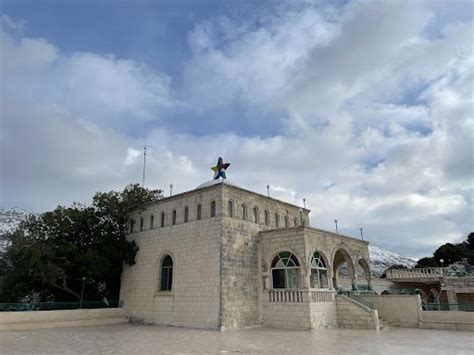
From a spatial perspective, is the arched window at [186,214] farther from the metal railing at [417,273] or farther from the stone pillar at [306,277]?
the metal railing at [417,273]

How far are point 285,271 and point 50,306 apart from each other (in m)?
11.5

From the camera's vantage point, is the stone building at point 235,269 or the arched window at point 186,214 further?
the arched window at point 186,214

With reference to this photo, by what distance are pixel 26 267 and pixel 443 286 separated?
79.8ft

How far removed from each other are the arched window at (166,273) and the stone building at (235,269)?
0.16ft

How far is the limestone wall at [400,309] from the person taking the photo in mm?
15172

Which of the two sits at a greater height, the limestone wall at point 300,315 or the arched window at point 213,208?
the arched window at point 213,208

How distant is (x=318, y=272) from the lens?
1642 centimetres

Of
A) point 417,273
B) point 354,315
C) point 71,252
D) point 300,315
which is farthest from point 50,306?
point 417,273

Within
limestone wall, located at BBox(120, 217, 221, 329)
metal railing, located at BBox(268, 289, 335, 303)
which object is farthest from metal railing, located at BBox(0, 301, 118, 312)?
metal railing, located at BBox(268, 289, 335, 303)

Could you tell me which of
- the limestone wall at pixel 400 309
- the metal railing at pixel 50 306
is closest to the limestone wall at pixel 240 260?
the limestone wall at pixel 400 309

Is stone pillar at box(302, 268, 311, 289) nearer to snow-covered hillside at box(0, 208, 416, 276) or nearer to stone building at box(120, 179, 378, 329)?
stone building at box(120, 179, 378, 329)

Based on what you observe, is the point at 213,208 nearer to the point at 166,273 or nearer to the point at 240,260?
the point at 240,260

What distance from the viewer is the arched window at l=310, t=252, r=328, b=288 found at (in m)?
16.1

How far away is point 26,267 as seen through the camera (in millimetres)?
17516
